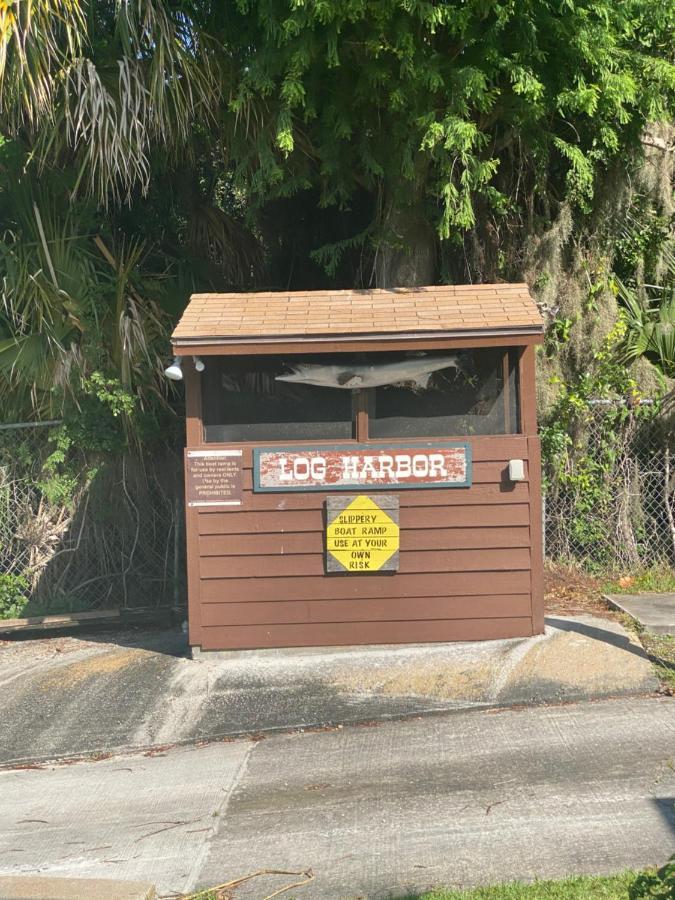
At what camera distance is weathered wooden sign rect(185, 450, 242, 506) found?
7.32 metres

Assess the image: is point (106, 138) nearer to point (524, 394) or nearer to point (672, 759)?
point (524, 394)

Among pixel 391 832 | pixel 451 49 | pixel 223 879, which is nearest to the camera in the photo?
pixel 223 879

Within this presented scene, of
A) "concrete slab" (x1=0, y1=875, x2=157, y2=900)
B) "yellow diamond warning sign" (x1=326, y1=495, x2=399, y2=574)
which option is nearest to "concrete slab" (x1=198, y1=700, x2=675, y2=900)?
"concrete slab" (x1=0, y1=875, x2=157, y2=900)

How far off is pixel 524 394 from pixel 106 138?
4.09m

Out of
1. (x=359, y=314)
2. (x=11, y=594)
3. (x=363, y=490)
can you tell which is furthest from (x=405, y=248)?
(x=11, y=594)

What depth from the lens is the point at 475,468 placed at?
729cm

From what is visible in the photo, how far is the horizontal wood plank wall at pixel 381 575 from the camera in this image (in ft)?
23.9

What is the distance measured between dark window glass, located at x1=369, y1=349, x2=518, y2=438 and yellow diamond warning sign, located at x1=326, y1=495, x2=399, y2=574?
546 mm

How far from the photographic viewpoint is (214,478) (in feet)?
24.0

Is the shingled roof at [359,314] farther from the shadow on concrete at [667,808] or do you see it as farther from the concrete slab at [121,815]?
the shadow on concrete at [667,808]

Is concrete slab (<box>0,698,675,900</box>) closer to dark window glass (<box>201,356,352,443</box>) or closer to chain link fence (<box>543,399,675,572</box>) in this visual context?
dark window glass (<box>201,356,352,443</box>)

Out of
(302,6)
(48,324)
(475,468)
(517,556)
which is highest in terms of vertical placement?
(302,6)

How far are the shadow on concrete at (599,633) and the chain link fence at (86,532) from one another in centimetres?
370

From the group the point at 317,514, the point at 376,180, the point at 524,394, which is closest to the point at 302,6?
the point at 376,180
